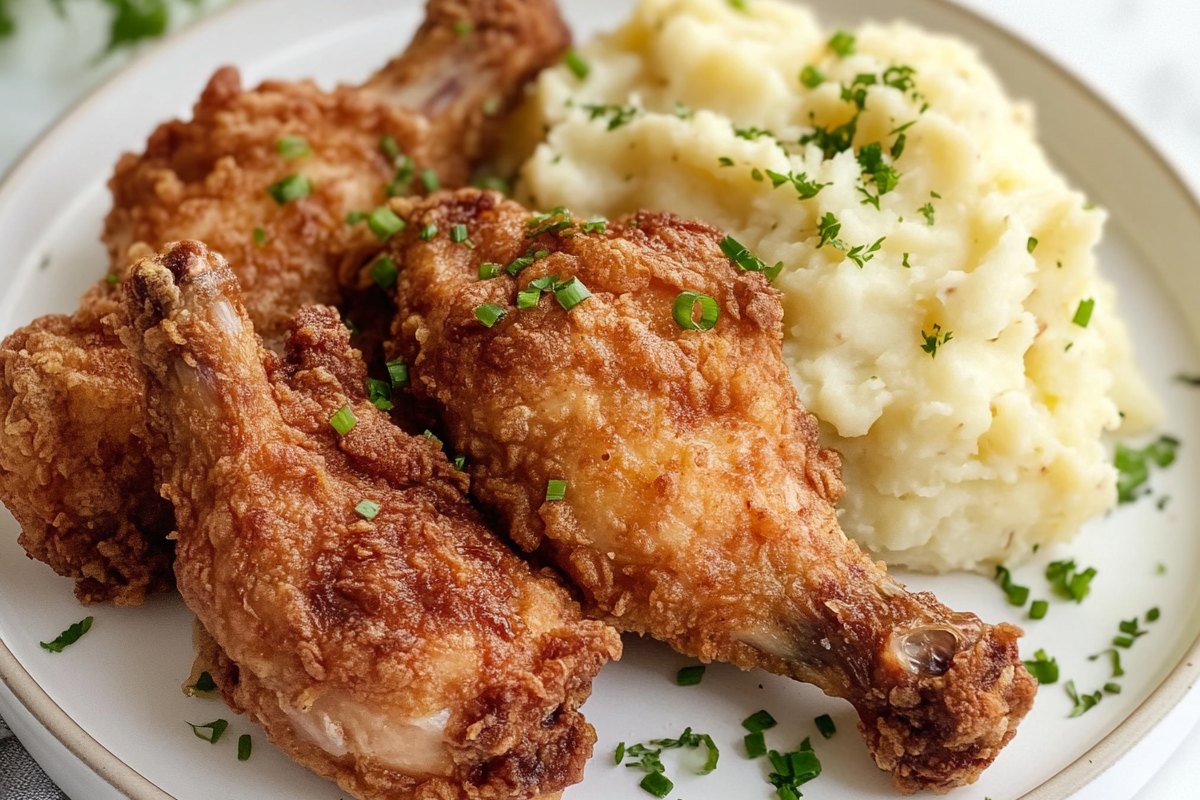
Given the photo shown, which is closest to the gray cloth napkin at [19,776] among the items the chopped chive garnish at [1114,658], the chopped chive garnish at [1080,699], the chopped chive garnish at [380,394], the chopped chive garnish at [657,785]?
the chopped chive garnish at [380,394]

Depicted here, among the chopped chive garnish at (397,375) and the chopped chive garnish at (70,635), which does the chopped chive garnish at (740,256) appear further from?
the chopped chive garnish at (70,635)

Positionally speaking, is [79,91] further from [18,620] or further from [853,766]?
[853,766]

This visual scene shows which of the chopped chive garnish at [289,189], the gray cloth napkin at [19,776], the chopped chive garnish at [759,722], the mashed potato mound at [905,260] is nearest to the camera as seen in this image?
the gray cloth napkin at [19,776]

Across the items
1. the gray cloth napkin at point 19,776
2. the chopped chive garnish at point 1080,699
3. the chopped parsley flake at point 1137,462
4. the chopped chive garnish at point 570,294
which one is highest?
the chopped chive garnish at point 570,294

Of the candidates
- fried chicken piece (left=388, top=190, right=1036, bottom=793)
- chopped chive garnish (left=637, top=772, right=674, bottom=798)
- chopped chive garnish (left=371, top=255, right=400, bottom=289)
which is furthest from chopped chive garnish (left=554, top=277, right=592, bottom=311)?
chopped chive garnish (left=637, top=772, right=674, bottom=798)

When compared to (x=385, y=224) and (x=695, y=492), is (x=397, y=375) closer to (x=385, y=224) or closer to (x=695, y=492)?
(x=385, y=224)

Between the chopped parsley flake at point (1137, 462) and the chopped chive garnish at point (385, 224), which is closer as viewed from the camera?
the chopped chive garnish at point (385, 224)

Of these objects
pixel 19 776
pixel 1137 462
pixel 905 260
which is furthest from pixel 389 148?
pixel 1137 462
